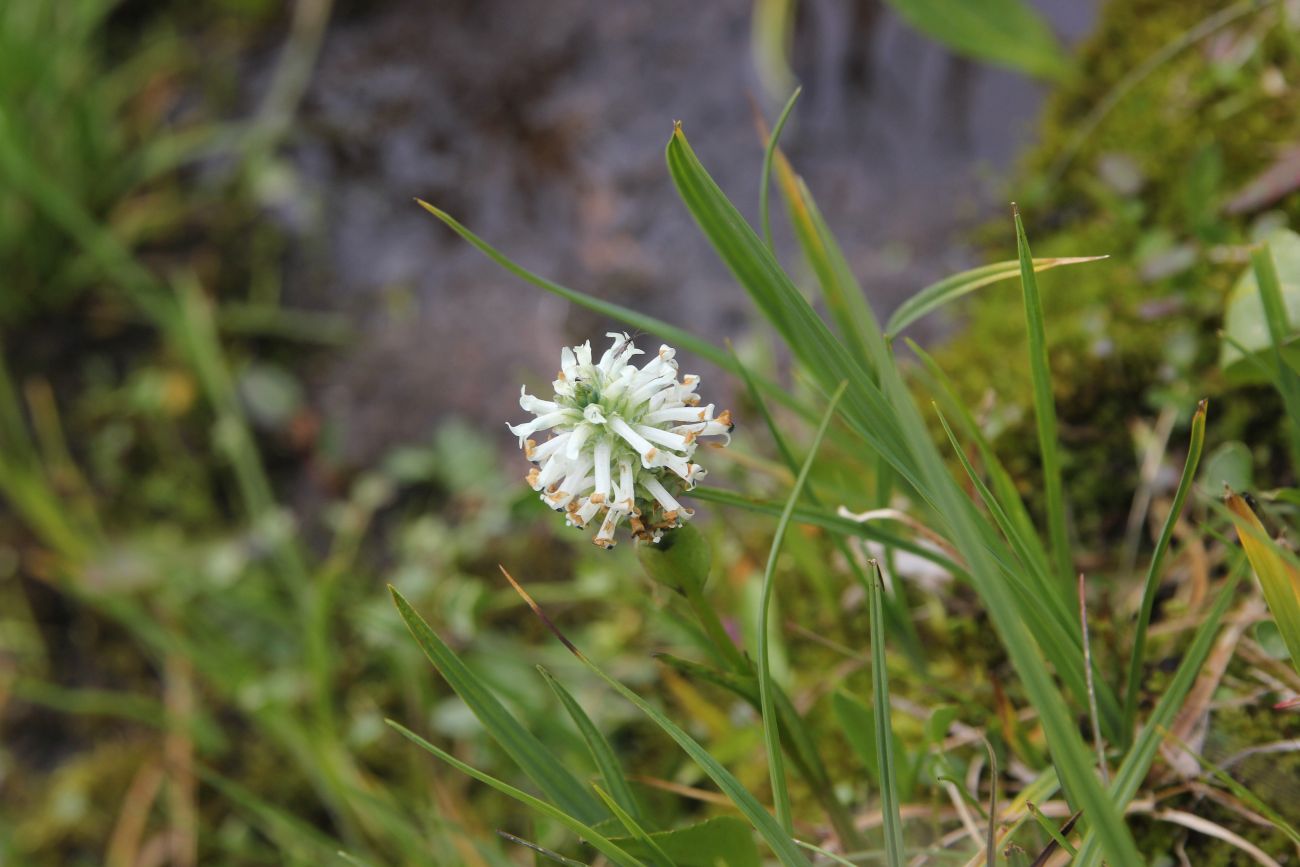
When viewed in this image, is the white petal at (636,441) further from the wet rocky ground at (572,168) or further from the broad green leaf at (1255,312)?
the wet rocky ground at (572,168)

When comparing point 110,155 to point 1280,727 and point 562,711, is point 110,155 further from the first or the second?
point 1280,727

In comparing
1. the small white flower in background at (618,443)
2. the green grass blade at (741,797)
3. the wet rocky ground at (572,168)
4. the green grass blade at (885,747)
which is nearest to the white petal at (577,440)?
the small white flower in background at (618,443)

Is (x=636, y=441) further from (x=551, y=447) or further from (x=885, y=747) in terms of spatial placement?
(x=885, y=747)

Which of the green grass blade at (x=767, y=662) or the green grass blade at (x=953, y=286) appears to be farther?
the green grass blade at (x=953, y=286)

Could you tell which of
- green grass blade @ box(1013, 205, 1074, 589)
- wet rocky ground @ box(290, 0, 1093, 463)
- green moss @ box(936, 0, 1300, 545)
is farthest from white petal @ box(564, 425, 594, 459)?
wet rocky ground @ box(290, 0, 1093, 463)

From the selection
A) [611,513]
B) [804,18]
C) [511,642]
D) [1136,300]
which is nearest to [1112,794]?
[611,513]
